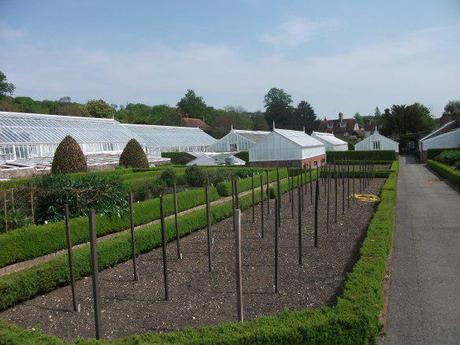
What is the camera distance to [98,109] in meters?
61.8

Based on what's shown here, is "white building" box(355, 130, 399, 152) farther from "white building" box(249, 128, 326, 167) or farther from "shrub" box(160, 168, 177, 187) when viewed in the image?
"shrub" box(160, 168, 177, 187)

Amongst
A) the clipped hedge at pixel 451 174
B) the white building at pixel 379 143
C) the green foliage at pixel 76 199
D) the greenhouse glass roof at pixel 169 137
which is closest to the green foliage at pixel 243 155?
the greenhouse glass roof at pixel 169 137

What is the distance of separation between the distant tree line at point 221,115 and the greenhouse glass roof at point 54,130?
1298cm

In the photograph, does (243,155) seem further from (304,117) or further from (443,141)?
(304,117)

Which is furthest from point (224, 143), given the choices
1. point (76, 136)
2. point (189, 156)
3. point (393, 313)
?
point (393, 313)

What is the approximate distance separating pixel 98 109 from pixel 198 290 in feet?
194

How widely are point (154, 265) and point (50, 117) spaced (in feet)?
99.1

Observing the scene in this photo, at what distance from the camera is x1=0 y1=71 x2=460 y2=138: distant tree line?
62375 millimetres

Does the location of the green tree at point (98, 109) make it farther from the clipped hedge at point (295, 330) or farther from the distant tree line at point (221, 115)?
the clipped hedge at point (295, 330)

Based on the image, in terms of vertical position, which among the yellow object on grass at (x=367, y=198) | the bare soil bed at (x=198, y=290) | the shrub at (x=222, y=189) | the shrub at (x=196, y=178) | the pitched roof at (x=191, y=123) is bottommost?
the bare soil bed at (x=198, y=290)

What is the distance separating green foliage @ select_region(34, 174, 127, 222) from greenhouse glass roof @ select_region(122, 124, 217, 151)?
3268cm

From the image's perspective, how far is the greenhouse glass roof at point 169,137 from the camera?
148 ft

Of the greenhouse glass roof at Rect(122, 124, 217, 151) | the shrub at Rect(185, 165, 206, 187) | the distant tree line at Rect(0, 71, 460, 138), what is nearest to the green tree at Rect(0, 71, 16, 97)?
the distant tree line at Rect(0, 71, 460, 138)

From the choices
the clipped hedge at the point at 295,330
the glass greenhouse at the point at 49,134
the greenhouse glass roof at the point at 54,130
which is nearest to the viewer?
the clipped hedge at the point at 295,330
